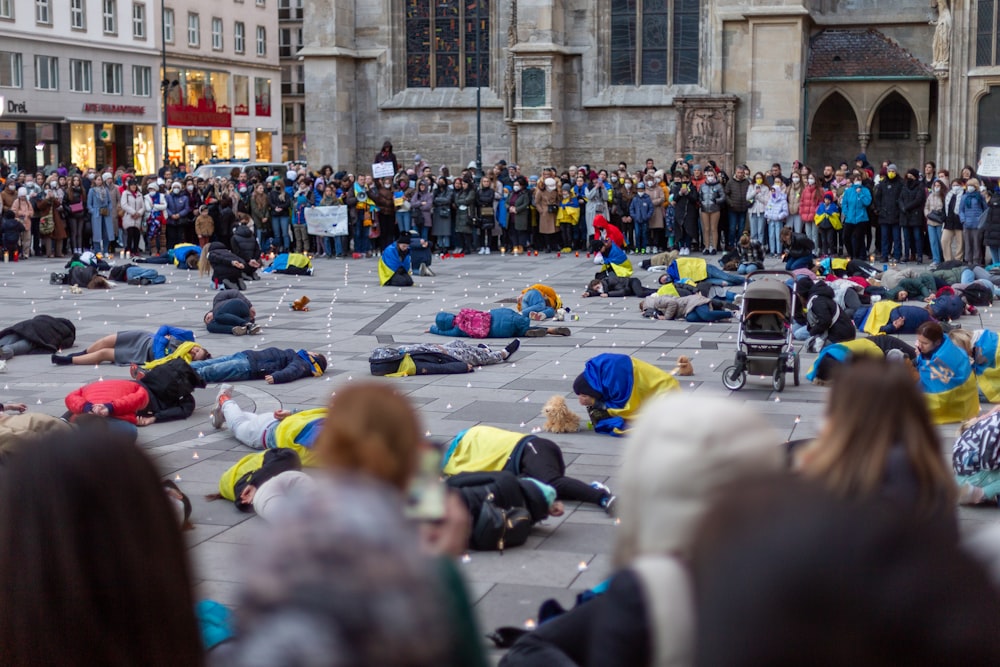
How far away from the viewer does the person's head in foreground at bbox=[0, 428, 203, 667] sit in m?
2.40

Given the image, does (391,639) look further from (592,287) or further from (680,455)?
(592,287)

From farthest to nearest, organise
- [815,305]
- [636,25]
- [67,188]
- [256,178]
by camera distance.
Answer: [636,25], [256,178], [67,188], [815,305]

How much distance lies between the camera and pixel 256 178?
2956 centimetres

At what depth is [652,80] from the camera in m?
32.0

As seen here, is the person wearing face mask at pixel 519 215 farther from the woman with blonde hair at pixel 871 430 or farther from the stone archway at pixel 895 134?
the woman with blonde hair at pixel 871 430

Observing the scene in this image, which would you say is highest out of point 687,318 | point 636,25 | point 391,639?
point 636,25

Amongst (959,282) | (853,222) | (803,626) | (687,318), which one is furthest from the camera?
(853,222)

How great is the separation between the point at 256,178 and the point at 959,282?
16.1 m

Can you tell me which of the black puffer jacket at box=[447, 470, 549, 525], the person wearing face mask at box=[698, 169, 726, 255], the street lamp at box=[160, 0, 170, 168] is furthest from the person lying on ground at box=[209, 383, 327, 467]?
the street lamp at box=[160, 0, 170, 168]

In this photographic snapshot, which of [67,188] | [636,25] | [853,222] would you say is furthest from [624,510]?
[636,25]

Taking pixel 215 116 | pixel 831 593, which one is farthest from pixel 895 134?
pixel 215 116

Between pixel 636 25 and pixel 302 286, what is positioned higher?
pixel 636 25

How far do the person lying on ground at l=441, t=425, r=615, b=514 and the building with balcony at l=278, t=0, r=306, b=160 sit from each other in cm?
7425

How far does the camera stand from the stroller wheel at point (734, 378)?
12102 mm
